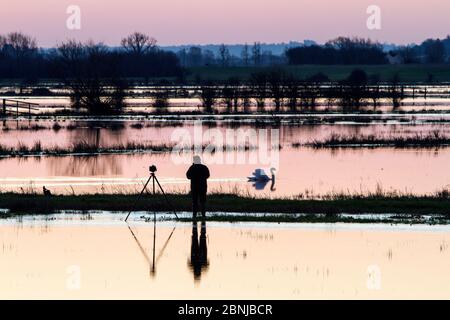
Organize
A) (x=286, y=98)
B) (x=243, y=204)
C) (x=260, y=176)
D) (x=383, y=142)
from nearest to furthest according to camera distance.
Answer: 1. (x=243, y=204)
2. (x=260, y=176)
3. (x=383, y=142)
4. (x=286, y=98)

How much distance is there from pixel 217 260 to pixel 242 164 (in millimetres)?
24164

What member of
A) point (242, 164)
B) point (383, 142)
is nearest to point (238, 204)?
point (242, 164)

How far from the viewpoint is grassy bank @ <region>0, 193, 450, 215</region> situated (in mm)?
27484

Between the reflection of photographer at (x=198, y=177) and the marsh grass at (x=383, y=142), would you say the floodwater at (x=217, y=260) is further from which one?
the marsh grass at (x=383, y=142)

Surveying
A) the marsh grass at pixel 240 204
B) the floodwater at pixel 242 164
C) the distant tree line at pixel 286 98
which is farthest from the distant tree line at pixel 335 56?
the marsh grass at pixel 240 204

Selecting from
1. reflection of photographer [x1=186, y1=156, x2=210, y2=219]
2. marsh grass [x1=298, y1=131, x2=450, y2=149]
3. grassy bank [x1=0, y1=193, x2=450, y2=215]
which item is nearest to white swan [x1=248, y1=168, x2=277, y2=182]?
grassy bank [x1=0, y1=193, x2=450, y2=215]

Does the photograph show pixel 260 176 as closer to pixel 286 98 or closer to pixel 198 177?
pixel 198 177

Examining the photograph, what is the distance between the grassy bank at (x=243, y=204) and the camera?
27.5 meters

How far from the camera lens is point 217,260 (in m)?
20.3

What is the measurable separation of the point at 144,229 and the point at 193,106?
216 ft

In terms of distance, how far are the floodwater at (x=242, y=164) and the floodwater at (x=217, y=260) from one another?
9109mm

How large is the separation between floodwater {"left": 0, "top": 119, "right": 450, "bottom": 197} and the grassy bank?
13.2 feet

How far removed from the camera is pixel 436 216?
2650 cm

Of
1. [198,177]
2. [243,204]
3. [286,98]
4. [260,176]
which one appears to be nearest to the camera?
[198,177]
